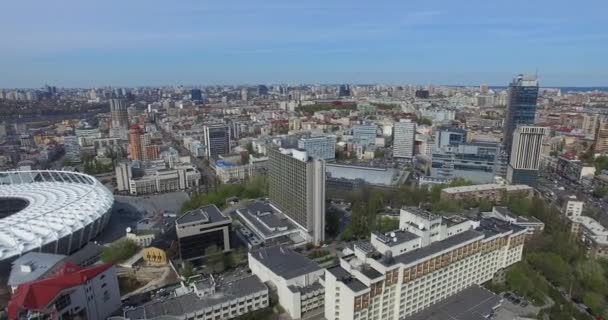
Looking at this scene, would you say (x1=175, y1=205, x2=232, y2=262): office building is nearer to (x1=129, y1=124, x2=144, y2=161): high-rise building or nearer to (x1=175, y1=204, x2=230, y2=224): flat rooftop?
(x1=175, y1=204, x2=230, y2=224): flat rooftop

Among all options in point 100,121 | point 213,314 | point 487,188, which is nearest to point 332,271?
point 213,314

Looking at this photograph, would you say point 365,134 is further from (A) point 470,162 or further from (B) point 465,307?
(B) point 465,307

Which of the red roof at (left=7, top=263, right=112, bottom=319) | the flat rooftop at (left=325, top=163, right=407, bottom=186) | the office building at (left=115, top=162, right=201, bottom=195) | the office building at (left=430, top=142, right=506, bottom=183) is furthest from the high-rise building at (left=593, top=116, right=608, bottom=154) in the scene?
the red roof at (left=7, top=263, right=112, bottom=319)

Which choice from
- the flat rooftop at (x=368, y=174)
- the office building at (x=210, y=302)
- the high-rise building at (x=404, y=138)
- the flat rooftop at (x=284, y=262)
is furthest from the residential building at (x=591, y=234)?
the high-rise building at (x=404, y=138)

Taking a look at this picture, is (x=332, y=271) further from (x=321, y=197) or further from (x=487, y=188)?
(x=487, y=188)

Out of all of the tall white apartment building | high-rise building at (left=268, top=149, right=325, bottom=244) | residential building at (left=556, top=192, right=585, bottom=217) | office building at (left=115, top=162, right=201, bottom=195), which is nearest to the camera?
the tall white apartment building

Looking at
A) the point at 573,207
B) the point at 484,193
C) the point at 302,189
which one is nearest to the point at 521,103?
the point at 484,193
